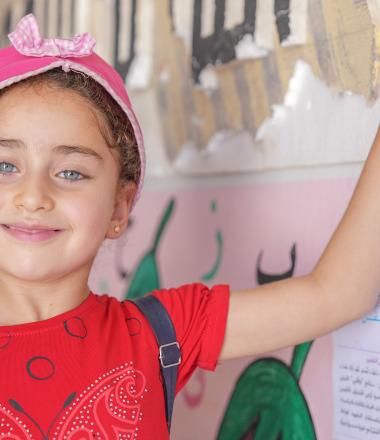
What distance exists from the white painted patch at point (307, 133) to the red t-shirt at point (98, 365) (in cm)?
22

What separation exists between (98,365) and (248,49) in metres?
0.50

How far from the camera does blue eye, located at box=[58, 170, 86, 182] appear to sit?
3.05 feet

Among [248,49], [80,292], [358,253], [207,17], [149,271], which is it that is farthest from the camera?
[149,271]

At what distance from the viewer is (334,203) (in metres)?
1.01

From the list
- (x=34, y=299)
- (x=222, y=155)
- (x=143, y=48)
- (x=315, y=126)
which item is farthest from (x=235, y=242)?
(x=143, y=48)

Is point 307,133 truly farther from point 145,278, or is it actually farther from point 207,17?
point 145,278

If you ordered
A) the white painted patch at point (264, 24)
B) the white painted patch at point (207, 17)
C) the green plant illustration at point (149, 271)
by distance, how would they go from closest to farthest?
the white painted patch at point (264, 24)
the white painted patch at point (207, 17)
the green plant illustration at point (149, 271)

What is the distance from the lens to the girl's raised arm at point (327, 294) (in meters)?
0.88

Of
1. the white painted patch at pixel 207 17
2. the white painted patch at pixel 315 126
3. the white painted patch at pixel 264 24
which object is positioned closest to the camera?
the white painted patch at pixel 315 126

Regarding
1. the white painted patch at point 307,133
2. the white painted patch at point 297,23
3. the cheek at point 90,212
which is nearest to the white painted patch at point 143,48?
the white painted patch at point 307,133

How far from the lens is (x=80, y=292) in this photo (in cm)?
100

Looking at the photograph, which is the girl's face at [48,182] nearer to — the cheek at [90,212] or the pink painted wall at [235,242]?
the cheek at [90,212]

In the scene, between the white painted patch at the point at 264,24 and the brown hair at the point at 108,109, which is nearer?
the brown hair at the point at 108,109

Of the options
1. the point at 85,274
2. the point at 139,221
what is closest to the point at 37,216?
the point at 85,274
